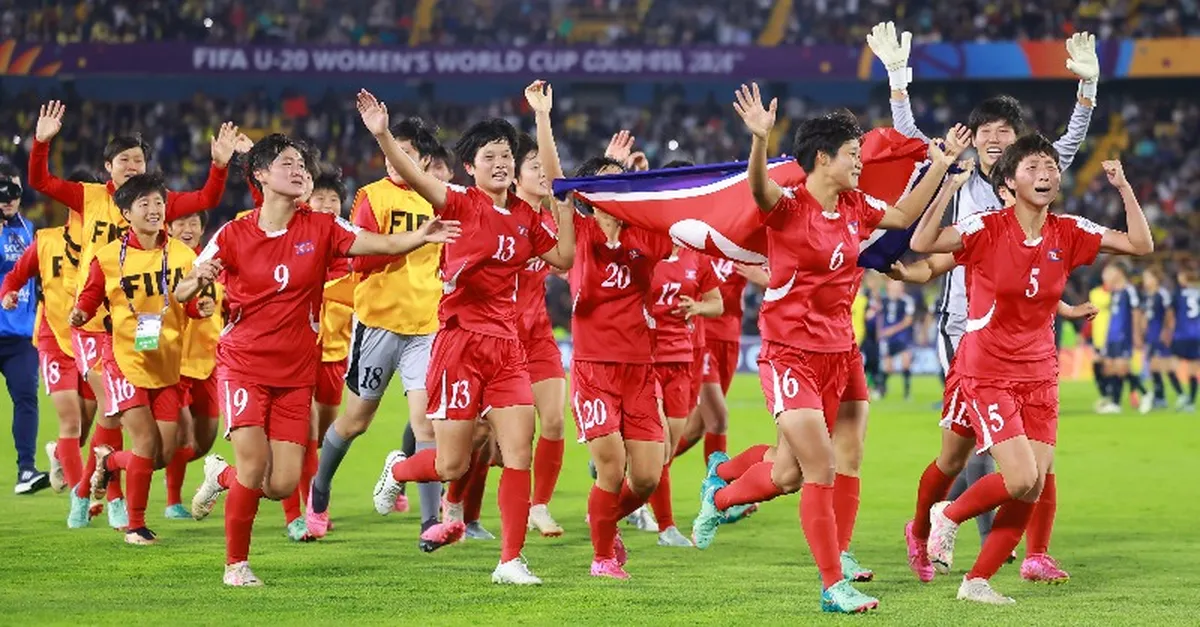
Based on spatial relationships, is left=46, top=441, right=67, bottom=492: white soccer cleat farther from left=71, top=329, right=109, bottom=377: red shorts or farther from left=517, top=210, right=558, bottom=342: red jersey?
left=517, top=210, right=558, bottom=342: red jersey

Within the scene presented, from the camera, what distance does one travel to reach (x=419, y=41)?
43500 millimetres

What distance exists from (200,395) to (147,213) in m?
1.32

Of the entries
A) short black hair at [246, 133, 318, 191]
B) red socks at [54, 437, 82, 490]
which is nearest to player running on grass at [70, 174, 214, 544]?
short black hair at [246, 133, 318, 191]

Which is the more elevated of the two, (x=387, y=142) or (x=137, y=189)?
(x=387, y=142)

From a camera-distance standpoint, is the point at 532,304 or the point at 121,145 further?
the point at 121,145

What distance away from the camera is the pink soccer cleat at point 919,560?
979 centimetres

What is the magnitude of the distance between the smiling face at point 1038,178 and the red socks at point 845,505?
66.7 inches

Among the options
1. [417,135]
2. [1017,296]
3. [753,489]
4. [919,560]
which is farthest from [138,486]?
[1017,296]

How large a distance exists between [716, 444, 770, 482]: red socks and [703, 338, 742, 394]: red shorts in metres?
2.06

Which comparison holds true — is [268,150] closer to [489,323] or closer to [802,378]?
[489,323]

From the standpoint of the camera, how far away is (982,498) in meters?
8.98

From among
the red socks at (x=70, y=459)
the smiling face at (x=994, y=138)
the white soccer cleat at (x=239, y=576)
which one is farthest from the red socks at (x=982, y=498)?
the red socks at (x=70, y=459)

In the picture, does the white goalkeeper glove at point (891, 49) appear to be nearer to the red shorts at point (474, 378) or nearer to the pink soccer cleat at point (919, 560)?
the pink soccer cleat at point (919, 560)

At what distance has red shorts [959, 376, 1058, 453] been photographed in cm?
881
